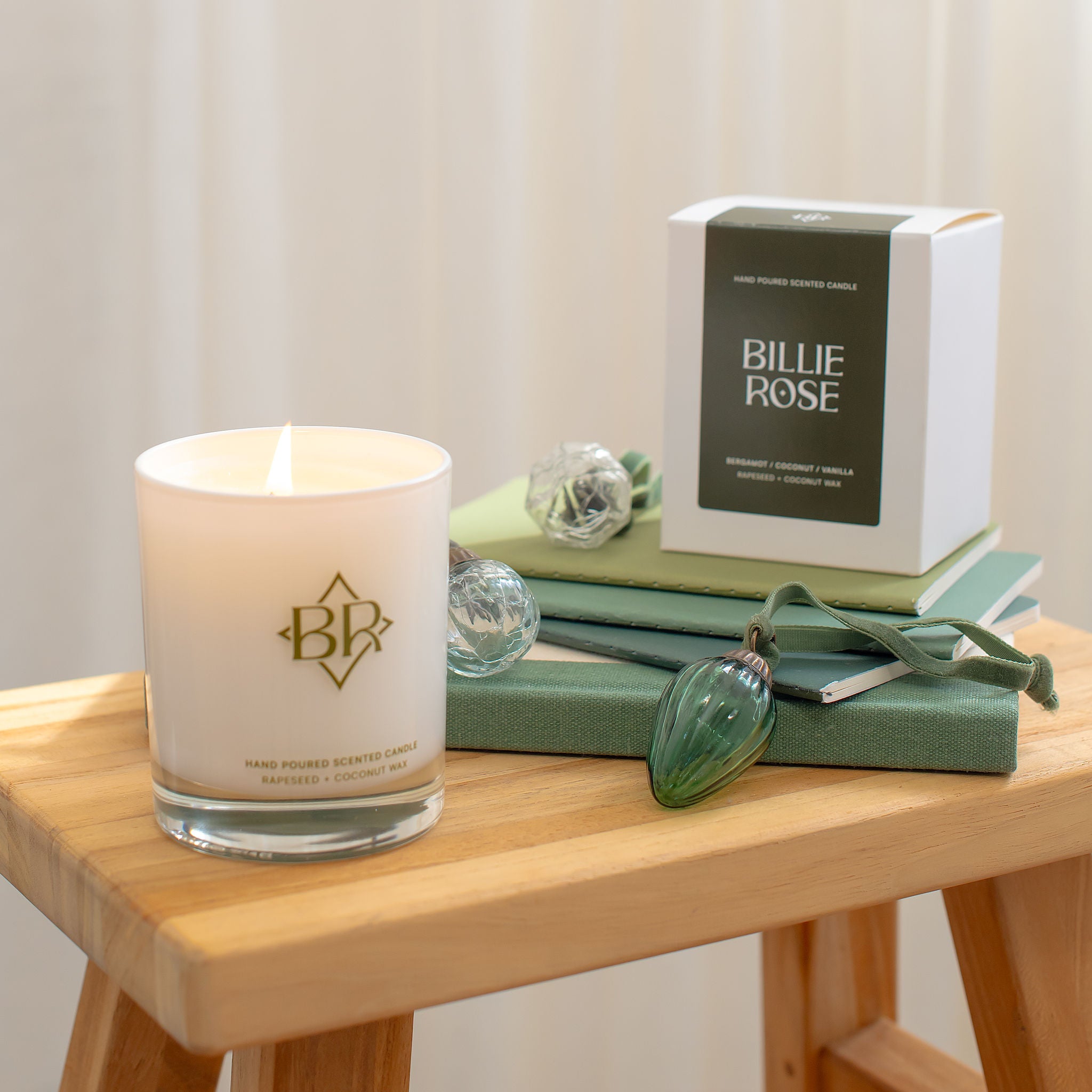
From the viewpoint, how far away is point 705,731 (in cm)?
45

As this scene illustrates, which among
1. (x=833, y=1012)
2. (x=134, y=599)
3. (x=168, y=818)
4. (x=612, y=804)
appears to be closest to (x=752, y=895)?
(x=612, y=804)

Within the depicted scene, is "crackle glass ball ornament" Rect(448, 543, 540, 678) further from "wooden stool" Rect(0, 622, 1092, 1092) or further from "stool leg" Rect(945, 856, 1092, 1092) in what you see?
"stool leg" Rect(945, 856, 1092, 1092)

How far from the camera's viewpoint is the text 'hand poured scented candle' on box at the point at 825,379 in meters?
0.60

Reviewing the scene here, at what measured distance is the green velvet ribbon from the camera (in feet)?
1.63

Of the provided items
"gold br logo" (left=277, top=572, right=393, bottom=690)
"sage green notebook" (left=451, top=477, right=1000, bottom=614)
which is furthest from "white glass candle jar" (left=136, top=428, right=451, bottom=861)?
"sage green notebook" (left=451, top=477, right=1000, bottom=614)

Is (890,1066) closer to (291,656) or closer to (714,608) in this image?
(714,608)

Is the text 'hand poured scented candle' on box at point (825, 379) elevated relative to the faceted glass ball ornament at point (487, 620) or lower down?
elevated

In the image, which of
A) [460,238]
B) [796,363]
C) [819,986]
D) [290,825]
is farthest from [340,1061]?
[460,238]

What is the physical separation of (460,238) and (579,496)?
0.54 m

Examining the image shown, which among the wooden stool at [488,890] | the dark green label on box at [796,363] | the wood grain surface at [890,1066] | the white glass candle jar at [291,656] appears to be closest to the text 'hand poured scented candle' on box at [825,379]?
the dark green label on box at [796,363]

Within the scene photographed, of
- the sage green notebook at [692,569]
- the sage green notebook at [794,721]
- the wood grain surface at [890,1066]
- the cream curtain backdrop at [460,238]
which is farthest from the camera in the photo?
the cream curtain backdrop at [460,238]

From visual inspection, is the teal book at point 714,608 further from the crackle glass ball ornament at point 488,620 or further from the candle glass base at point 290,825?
the candle glass base at point 290,825

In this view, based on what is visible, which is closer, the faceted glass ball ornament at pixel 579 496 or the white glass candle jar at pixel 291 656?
the white glass candle jar at pixel 291 656

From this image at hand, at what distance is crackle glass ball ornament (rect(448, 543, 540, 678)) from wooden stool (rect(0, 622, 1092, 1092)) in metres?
0.04
